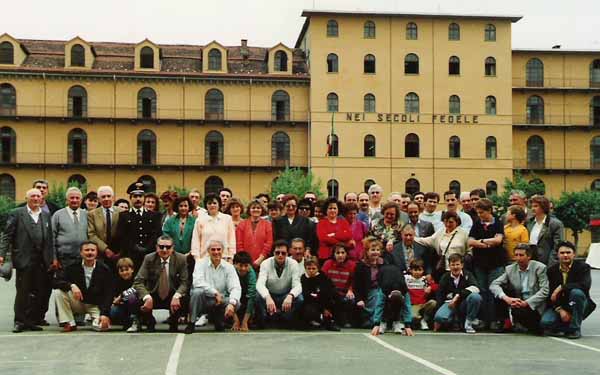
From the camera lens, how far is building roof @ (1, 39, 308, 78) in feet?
194

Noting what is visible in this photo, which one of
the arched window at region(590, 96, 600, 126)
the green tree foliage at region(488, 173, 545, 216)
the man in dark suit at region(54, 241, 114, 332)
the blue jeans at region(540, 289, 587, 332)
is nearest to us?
the blue jeans at region(540, 289, 587, 332)

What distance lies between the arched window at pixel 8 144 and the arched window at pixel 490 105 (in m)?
31.8

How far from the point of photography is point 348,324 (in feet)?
45.7

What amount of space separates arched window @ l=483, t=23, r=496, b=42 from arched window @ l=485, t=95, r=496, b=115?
13.1 feet

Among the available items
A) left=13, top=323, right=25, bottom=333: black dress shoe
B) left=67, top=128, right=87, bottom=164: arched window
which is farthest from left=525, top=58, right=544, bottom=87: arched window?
left=13, top=323, right=25, bottom=333: black dress shoe

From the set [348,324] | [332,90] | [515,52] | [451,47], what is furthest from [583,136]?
[348,324]

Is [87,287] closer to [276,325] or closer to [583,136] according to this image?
[276,325]

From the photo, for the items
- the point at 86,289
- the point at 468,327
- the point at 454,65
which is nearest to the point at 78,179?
the point at 454,65

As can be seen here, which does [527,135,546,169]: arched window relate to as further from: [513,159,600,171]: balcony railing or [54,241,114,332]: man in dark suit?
[54,241,114,332]: man in dark suit

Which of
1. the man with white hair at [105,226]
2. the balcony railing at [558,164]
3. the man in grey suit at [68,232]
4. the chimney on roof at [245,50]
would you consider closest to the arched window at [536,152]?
the balcony railing at [558,164]

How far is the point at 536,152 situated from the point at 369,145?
12.8 m

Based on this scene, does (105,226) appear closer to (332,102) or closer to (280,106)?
(332,102)

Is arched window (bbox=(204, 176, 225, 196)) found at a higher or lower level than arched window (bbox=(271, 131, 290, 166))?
lower

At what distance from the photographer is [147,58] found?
5991cm
